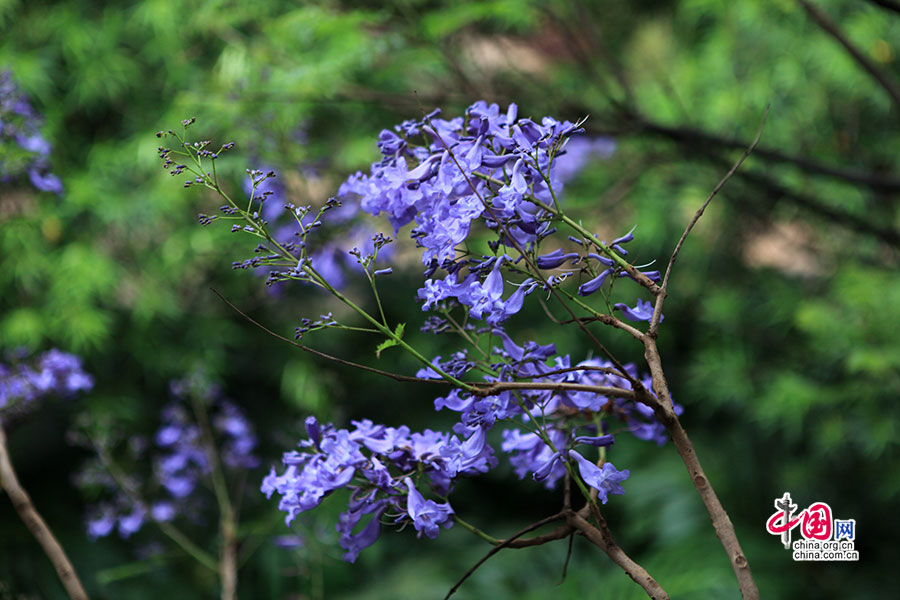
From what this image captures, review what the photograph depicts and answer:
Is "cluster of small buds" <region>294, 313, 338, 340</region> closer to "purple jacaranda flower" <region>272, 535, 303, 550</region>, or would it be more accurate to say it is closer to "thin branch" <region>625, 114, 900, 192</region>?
"purple jacaranda flower" <region>272, 535, 303, 550</region>

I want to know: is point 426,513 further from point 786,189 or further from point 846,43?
point 786,189

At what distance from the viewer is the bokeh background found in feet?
8.47

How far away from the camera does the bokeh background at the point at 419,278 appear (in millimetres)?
2582

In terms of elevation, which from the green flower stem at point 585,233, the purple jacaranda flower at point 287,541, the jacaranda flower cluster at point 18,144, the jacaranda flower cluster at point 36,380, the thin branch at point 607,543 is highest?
the jacaranda flower cluster at point 18,144

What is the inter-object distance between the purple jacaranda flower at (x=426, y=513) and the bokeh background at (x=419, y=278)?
5.73 feet

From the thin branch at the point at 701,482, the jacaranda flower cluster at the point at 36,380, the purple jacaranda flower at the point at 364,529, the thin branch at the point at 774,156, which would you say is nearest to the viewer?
the thin branch at the point at 701,482

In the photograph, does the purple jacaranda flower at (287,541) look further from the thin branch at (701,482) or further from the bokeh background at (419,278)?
the bokeh background at (419,278)

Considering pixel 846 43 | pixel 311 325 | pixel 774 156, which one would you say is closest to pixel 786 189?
pixel 774 156

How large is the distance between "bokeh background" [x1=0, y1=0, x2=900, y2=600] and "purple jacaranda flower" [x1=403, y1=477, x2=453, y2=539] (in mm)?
1745

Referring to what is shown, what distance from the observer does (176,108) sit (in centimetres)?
282

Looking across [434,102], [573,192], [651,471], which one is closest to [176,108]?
[434,102]

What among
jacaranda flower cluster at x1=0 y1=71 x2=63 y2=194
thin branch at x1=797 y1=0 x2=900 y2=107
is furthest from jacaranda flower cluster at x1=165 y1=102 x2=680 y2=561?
thin branch at x1=797 y1=0 x2=900 y2=107

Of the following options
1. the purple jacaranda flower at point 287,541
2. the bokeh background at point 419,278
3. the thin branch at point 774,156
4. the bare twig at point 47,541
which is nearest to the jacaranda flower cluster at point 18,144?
the bare twig at point 47,541

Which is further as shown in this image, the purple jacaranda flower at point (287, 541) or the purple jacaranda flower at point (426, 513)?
the purple jacaranda flower at point (287, 541)
